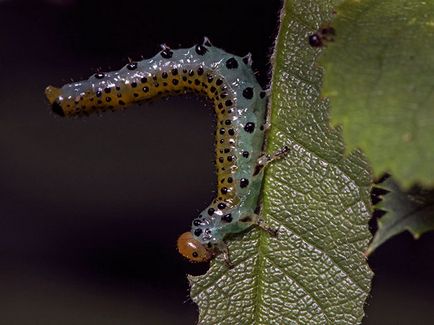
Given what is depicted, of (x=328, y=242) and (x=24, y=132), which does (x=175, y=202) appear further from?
(x=328, y=242)

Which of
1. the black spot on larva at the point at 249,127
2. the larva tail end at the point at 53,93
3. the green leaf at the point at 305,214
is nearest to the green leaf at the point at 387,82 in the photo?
the green leaf at the point at 305,214

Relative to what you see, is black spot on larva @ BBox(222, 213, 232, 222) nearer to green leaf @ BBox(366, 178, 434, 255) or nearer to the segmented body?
the segmented body

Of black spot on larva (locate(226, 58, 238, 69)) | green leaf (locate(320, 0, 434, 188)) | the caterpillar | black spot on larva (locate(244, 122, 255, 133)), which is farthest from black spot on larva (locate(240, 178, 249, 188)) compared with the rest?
green leaf (locate(320, 0, 434, 188))

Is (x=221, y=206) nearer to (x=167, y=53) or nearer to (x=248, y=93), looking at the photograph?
(x=248, y=93)

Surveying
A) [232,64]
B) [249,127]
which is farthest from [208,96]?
[249,127]

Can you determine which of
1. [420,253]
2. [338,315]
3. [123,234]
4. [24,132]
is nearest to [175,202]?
[123,234]

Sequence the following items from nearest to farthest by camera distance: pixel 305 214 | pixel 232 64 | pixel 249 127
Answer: pixel 305 214
pixel 249 127
pixel 232 64

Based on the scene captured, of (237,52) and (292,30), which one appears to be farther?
(237,52)
